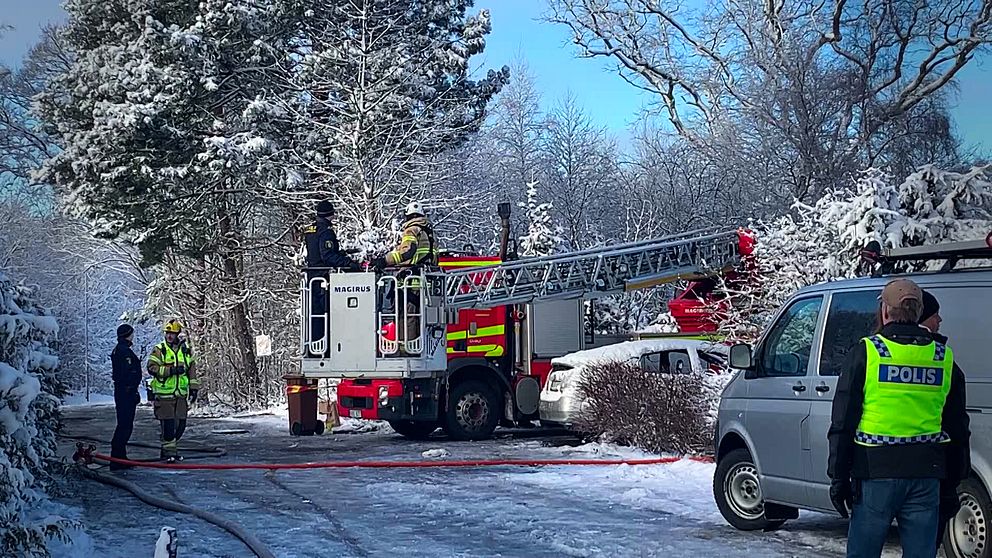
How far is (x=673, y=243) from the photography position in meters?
18.2

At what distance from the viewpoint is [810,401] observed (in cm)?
775

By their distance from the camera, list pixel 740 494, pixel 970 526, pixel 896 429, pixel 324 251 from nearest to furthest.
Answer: pixel 896 429, pixel 970 526, pixel 740 494, pixel 324 251

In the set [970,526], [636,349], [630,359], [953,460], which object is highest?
[636,349]

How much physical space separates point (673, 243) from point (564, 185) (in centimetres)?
2389

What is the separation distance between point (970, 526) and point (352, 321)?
1079 cm

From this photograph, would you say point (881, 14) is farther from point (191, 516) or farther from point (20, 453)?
point (20, 453)

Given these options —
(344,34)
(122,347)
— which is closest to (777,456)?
(122,347)

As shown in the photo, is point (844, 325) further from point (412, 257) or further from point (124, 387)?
point (124, 387)

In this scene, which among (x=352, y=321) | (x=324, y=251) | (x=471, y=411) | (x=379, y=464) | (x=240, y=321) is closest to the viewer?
(x=379, y=464)

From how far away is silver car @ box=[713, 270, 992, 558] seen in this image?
263 inches

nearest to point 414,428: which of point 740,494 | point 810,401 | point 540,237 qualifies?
point 740,494

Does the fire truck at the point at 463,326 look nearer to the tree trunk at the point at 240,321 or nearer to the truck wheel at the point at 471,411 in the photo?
the truck wheel at the point at 471,411

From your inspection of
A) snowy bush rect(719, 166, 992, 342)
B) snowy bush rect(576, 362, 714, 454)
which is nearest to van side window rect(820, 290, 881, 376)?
snowy bush rect(719, 166, 992, 342)

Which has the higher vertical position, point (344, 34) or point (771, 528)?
point (344, 34)
